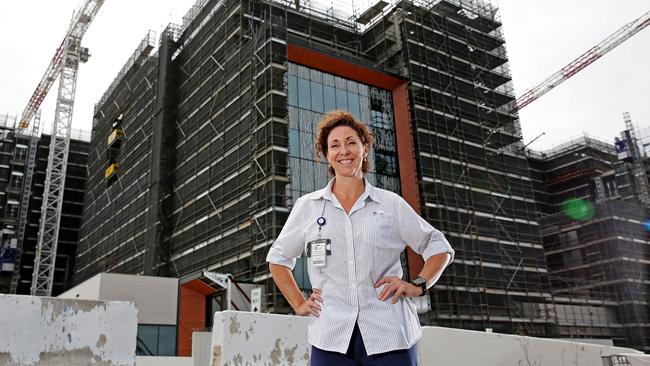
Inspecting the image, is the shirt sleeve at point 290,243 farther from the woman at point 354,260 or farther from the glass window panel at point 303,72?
the glass window panel at point 303,72

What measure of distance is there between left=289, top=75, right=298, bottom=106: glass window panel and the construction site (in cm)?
10

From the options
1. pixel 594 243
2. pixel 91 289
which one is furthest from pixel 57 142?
pixel 594 243

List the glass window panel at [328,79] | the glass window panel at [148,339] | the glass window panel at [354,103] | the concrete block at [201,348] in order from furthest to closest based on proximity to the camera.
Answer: the glass window panel at [354,103] → the glass window panel at [328,79] → the glass window panel at [148,339] → the concrete block at [201,348]

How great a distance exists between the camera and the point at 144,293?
25.0 m

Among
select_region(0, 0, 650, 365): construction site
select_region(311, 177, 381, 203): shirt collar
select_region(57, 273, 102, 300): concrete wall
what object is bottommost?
select_region(311, 177, 381, 203): shirt collar

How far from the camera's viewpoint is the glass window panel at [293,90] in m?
29.0

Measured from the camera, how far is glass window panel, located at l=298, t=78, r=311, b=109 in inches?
1155

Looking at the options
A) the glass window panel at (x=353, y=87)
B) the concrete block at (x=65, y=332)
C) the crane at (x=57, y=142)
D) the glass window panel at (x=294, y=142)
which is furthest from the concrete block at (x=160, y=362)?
the crane at (x=57, y=142)

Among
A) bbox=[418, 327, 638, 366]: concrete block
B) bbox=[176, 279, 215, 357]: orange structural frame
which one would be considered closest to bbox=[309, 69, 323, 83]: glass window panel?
bbox=[176, 279, 215, 357]: orange structural frame

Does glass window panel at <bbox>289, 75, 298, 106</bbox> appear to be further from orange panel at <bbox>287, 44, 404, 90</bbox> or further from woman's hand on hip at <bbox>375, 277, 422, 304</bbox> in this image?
woman's hand on hip at <bbox>375, 277, 422, 304</bbox>

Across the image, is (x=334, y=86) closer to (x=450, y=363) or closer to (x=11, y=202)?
(x=450, y=363)

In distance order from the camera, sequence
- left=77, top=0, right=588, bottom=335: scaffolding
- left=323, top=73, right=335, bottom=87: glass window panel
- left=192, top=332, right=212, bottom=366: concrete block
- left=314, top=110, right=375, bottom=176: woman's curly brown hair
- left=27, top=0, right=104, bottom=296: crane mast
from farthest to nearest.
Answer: left=27, top=0, right=104, bottom=296: crane mast → left=323, top=73, right=335, bottom=87: glass window panel → left=77, top=0, right=588, bottom=335: scaffolding → left=192, top=332, right=212, bottom=366: concrete block → left=314, top=110, right=375, bottom=176: woman's curly brown hair

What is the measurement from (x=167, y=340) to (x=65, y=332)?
22.1m

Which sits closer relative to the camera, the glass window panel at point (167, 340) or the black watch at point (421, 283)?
the black watch at point (421, 283)
